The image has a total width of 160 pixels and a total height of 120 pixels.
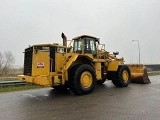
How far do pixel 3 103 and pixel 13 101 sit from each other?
1.62ft

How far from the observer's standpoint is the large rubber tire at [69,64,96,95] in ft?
32.1

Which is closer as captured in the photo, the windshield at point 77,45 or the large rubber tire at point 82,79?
the large rubber tire at point 82,79

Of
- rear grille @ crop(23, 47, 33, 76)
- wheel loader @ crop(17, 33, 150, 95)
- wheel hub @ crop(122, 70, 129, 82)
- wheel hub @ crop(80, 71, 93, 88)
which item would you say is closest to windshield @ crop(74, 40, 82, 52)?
wheel loader @ crop(17, 33, 150, 95)

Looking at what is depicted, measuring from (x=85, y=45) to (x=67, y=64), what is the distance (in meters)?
1.92

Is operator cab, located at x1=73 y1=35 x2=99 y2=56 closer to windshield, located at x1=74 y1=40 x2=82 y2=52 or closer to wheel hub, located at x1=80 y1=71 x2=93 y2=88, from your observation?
windshield, located at x1=74 y1=40 x2=82 y2=52

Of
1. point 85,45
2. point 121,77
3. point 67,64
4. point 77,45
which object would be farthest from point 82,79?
point 121,77

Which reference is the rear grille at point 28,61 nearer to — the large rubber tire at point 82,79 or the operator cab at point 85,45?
the large rubber tire at point 82,79

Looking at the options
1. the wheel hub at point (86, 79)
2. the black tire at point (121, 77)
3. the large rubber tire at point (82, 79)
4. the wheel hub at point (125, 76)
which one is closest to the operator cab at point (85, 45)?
the large rubber tire at point (82, 79)

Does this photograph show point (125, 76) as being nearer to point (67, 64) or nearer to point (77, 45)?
point (77, 45)

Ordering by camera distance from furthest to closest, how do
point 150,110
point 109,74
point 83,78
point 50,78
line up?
point 109,74 → point 83,78 → point 50,78 → point 150,110

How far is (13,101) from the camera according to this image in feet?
28.7

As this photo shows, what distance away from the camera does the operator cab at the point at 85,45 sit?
11195mm

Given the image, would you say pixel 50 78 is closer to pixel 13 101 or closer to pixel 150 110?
pixel 13 101

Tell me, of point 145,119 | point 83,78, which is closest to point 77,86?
point 83,78
